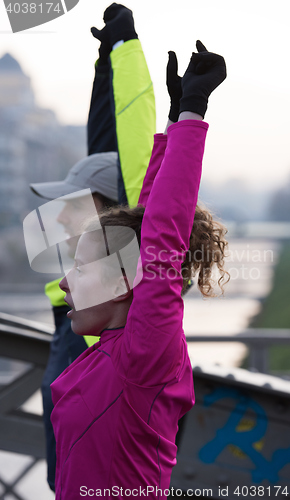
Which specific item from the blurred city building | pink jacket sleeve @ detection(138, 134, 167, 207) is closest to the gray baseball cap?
pink jacket sleeve @ detection(138, 134, 167, 207)

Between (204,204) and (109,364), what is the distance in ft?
1.64

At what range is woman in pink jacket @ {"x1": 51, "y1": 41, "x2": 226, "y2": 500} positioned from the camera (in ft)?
3.10

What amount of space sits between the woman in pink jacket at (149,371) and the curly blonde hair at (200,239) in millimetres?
151

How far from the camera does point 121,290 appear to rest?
3.58 feet

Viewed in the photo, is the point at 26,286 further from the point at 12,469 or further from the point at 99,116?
the point at 99,116

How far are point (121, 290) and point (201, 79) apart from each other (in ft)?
1.46

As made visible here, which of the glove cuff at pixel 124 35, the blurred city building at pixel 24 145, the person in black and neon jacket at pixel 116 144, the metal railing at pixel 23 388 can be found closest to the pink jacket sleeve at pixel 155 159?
the person in black and neon jacket at pixel 116 144

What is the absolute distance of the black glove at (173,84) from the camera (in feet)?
3.86

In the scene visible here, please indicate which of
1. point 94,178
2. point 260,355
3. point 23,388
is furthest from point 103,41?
point 260,355

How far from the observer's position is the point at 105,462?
98 centimetres

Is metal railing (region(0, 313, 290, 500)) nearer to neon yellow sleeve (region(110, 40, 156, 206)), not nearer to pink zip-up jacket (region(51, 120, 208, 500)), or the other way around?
neon yellow sleeve (region(110, 40, 156, 206))

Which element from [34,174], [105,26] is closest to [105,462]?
[105,26]

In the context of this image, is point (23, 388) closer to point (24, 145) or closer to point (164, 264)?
point (164, 264)

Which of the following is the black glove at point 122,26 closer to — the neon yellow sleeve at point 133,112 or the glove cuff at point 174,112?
the neon yellow sleeve at point 133,112
